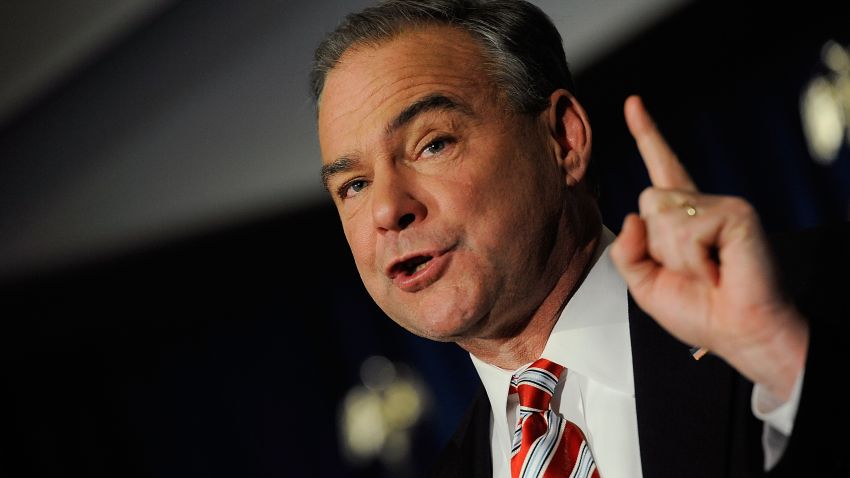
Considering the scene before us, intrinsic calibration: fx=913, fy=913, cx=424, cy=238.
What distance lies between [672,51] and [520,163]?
1586 millimetres

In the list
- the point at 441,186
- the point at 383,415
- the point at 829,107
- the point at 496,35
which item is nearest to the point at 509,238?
the point at 441,186

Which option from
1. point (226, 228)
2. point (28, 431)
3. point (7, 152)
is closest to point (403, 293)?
point (226, 228)

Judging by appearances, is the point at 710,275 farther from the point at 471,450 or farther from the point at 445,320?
the point at 471,450

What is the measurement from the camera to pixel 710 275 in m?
0.96

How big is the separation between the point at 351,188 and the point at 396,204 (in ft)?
0.66

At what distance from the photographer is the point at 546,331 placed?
1.49 m

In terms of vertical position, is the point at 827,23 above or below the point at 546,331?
above

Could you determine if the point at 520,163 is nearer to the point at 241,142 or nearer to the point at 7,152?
the point at 241,142

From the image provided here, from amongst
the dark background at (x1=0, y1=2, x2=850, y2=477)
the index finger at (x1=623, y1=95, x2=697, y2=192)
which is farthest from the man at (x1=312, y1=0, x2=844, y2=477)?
the dark background at (x1=0, y1=2, x2=850, y2=477)

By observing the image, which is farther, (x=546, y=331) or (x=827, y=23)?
(x=827, y=23)

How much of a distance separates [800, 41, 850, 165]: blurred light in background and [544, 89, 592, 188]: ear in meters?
1.30

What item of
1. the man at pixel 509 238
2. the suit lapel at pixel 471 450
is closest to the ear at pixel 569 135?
the man at pixel 509 238

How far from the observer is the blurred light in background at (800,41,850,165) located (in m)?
2.55

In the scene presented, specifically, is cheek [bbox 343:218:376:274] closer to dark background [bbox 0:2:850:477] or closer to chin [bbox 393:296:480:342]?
chin [bbox 393:296:480:342]
